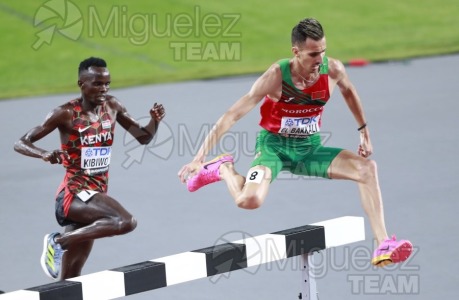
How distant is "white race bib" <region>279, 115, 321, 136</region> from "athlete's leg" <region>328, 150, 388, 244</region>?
1.17 ft

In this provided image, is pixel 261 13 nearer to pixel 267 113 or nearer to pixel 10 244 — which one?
pixel 10 244

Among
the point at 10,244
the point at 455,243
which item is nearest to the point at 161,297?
the point at 10,244

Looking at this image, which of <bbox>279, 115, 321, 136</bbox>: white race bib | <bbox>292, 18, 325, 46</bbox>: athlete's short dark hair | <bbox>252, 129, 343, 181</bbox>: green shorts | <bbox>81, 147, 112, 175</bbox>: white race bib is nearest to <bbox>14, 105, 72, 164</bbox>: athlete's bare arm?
<bbox>81, 147, 112, 175</bbox>: white race bib

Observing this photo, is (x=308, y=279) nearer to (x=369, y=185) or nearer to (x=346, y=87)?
(x=369, y=185)

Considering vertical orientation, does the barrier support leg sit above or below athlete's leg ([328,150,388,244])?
below

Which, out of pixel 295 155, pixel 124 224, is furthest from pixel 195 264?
pixel 295 155

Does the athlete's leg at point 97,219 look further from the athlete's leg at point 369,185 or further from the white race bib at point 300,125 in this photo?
the athlete's leg at point 369,185

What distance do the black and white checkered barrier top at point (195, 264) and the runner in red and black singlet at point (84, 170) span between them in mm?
672

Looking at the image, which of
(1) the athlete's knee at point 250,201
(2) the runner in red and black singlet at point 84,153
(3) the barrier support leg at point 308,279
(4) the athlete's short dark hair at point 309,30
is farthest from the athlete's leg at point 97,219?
(4) the athlete's short dark hair at point 309,30

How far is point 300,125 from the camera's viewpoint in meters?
7.25

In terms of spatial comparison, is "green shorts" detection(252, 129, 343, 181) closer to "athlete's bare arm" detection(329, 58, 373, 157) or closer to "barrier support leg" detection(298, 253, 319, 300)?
"athlete's bare arm" detection(329, 58, 373, 157)

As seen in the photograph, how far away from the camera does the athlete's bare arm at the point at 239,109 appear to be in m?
6.66

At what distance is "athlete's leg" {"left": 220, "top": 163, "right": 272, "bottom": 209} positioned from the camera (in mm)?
6938

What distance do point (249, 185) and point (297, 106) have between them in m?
0.64
